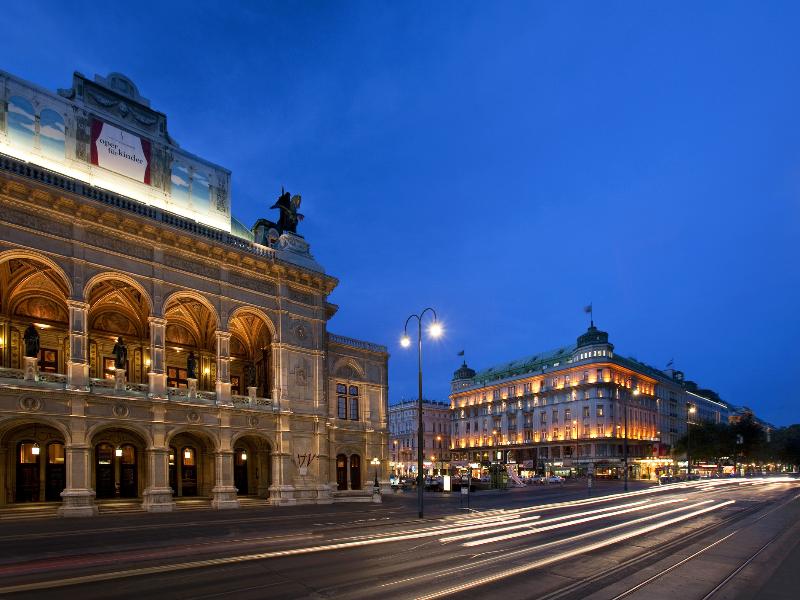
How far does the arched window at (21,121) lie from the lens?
35.2m

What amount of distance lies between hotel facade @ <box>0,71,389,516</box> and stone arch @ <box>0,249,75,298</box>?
4.6 inches

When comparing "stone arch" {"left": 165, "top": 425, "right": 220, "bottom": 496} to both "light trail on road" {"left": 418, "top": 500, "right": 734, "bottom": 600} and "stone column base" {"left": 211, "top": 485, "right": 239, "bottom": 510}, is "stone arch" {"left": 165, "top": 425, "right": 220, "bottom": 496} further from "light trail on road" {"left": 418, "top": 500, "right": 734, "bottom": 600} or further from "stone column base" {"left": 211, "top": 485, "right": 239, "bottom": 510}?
"light trail on road" {"left": 418, "top": 500, "right": 734, "bottom": 600}

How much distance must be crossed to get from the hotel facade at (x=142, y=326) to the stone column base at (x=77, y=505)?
110 mm

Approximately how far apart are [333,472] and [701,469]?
107 m

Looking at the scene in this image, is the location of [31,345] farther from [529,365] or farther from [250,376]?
[529,365]

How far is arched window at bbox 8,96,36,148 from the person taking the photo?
35250 mm

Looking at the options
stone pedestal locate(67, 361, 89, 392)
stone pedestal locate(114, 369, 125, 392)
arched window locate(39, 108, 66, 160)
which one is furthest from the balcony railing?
arched window locate(39, 108, 66, 160)

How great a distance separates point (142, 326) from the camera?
151 ft

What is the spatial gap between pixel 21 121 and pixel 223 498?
26117 millimetres

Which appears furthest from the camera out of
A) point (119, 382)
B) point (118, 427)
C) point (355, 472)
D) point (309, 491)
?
point (355, 472)

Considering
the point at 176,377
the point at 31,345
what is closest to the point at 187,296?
the point at 31,345

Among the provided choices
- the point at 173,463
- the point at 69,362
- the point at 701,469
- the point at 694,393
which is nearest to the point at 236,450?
the point at 173,463

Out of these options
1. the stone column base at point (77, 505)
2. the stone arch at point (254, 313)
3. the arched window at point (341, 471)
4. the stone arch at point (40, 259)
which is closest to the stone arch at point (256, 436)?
the stone arch at point (254, 313)

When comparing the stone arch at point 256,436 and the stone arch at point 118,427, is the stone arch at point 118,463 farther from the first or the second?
the stone arch at point 256,436
